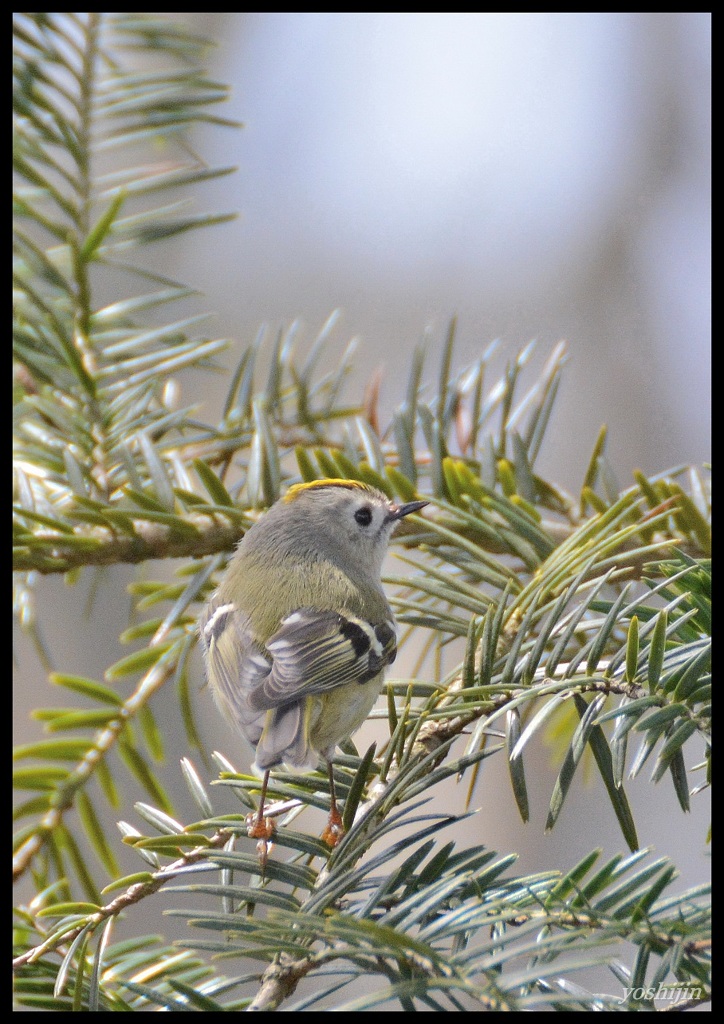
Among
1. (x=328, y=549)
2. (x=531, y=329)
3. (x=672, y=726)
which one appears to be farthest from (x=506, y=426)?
(x=531, y=329)

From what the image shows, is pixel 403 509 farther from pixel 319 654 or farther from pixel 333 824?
pixel 333 824

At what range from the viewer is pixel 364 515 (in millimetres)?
1016

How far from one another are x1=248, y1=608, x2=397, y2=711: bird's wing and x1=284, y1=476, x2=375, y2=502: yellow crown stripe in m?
0.11

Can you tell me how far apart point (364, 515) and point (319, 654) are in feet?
0.85

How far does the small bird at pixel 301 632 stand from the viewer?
718 millimetres

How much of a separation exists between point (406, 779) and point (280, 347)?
0.54m

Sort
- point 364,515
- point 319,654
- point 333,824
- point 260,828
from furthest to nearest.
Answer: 1. point 364,515
2. point 319,654
3. point 333,824
4. point 260,828

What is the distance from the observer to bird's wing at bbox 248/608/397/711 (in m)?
0.74

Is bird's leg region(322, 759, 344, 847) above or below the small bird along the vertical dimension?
below

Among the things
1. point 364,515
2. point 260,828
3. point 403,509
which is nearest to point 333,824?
point 260,828

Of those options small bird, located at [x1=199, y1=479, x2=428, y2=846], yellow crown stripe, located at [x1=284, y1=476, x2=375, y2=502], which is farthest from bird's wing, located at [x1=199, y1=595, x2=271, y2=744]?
yellow crown stripe, located at [x1=284, y1=476, x2=375, y2=502]

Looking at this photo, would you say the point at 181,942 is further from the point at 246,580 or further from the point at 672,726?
the point at 246,580

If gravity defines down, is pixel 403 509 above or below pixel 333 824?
above

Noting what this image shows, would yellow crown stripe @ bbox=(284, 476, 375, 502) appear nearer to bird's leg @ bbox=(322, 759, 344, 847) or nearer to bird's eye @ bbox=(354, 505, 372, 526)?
bird's eye @ bbox=(354, 505, 372, 526)
